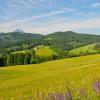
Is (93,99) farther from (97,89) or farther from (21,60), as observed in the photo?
(21,60)

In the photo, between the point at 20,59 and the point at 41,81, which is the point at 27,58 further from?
the point at 41,81

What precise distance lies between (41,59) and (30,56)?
945 centimetres

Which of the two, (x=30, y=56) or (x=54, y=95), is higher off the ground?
(x=54, y=95)

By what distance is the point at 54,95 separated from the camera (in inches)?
171

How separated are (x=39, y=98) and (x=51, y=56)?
166838 millimetres

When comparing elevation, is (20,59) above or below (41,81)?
below

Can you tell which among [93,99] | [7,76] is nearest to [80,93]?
[93,99]

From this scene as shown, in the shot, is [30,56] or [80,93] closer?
[80,93]

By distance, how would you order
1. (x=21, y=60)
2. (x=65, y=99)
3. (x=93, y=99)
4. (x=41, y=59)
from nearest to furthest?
(x=65, y=99)
(x=93, y=99)
(x=21, y=60)
(x=41, y=59)

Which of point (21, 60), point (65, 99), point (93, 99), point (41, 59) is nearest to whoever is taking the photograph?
point (65, 99)

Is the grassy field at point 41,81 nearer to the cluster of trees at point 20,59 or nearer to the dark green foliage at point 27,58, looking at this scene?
the dark green foliage at point 27,58

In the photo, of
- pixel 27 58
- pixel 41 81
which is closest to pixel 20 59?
pixel 27 58

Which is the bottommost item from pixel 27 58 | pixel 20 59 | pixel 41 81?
pixel 20 59

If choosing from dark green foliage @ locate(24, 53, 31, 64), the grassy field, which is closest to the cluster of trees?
dark green foliage @ locate(24, 53, 31, 64)
